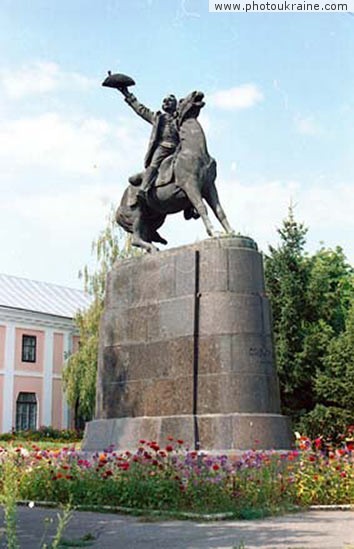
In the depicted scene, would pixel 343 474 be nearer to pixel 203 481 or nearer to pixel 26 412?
pixel 203 481

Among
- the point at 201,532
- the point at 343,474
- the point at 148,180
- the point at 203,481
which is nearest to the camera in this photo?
the point at 201,532

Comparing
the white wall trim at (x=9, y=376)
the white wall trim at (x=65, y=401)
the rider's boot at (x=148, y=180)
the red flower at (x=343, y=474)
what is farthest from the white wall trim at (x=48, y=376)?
the red flower at (x=343, y=474)

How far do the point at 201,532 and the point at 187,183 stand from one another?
6.74 m

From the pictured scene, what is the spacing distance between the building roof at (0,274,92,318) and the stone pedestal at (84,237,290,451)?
1089 inches

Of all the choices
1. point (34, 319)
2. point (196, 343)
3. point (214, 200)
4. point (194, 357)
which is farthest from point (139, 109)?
point (34, 319)

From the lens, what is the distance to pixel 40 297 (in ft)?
144

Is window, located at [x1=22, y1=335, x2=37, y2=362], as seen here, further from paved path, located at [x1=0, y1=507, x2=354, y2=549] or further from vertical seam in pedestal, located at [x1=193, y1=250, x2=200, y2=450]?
paved path, located at [x1=0, y1=507, x2=354, y2=549]

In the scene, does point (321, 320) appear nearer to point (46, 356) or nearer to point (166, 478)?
point (166, 478)

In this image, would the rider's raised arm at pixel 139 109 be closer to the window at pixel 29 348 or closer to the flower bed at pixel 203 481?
the flower bed at pixel 203 481

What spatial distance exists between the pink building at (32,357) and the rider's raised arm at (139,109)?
26386 mm

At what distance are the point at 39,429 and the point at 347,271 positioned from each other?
16.6 m

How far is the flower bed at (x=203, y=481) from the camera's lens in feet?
28.4

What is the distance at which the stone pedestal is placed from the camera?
10758 millimetres

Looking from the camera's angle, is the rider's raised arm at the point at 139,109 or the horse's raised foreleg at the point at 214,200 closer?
the horse's raised foreleg at the point at 214,200
